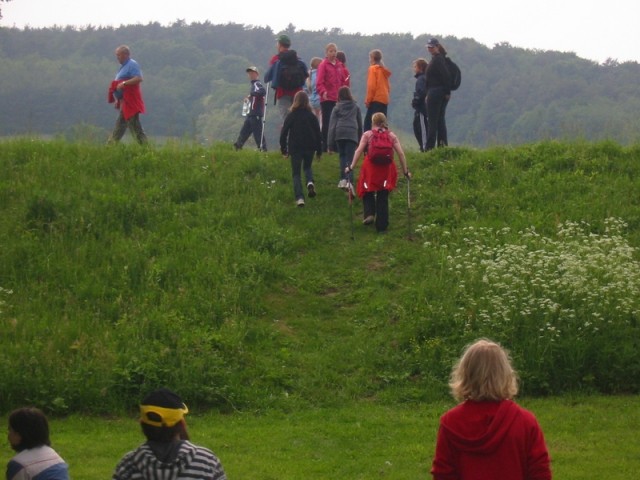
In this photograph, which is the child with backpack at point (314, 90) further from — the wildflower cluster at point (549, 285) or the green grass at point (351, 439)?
the green grass at point (351, 439)

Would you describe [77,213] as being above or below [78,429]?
above

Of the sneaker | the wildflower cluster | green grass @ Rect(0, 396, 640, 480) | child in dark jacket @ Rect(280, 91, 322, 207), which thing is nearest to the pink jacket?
child in dark jacket @ Rect(280, 91, 322, 207)

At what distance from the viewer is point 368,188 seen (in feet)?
53.4

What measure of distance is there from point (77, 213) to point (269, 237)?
292 centimetres

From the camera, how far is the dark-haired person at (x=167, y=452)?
5371 mm

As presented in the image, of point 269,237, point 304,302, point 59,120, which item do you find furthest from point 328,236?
point 59,120

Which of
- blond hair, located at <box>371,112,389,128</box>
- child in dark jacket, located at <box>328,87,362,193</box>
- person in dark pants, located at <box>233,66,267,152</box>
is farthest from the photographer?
person in dark pants, located at <box>233,66,267,152</box>

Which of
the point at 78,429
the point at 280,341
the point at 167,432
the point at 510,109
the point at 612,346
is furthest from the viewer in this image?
the point at 510,109

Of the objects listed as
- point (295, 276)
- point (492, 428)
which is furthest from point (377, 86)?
point (492, 428)

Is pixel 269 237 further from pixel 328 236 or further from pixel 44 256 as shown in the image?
pixel 44 256

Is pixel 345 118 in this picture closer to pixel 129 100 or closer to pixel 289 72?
pixel 289 72

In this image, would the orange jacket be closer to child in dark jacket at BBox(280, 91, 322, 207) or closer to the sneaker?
child in dark jacket at BBox(280, 91, 322, 207)

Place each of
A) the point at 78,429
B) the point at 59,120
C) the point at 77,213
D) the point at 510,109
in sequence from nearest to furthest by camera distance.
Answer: the point at 78,429 < the point at 77,213 < the point at 59,120 < the point at 510,109

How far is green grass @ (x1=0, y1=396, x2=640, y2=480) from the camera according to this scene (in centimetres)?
949
